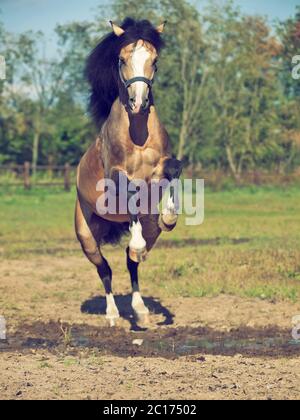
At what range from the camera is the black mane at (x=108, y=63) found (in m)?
7.33

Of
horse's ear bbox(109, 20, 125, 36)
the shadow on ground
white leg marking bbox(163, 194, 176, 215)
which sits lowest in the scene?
the shadow on ground

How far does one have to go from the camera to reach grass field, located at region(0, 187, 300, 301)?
10500 millimetres

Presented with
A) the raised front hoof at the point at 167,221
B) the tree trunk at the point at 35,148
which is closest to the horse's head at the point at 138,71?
the raised front hoof at the point at 167,221

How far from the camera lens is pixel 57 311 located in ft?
29.2

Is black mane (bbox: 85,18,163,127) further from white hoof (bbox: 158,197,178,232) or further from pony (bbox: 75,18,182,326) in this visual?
white hoof (bbox: 158,197,178,232)

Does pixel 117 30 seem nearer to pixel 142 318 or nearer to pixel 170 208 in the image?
pixel 170 208

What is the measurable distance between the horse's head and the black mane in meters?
0.10

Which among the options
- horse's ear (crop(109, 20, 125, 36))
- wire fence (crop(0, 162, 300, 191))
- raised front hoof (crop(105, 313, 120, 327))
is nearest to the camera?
horse's ear (crop(109, 20, 125, 36))

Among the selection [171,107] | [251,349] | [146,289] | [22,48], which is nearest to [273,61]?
[171,107]

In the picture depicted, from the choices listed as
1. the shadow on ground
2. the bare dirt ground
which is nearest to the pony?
the shadow on ground

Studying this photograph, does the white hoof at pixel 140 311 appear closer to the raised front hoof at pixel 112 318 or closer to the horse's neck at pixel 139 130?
the raised front hoof at pixel 112 318

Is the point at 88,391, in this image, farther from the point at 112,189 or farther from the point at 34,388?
the point at 112,189

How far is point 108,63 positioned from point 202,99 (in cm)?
4292

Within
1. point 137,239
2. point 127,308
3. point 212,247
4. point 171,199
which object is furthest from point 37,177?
point 137,239
